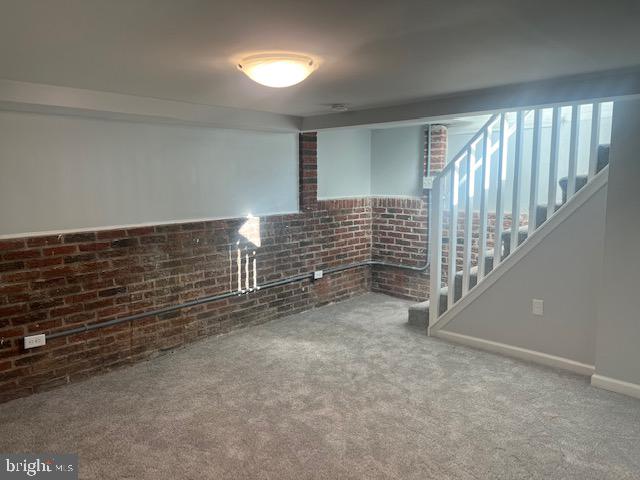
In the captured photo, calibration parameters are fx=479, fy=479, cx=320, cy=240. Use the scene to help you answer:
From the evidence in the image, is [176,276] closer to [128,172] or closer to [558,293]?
[128,172]

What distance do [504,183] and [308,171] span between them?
205cm

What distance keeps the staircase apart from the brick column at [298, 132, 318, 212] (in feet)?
4.57

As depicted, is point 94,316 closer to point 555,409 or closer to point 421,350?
point 421,350

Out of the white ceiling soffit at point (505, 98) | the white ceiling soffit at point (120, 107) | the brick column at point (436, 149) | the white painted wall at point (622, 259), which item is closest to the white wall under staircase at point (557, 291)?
the white painted wall at point (622, 259)

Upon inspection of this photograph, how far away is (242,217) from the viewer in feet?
15.2

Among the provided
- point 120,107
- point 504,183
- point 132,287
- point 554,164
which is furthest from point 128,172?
point 554,164

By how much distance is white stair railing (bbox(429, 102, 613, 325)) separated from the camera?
363 centimetres

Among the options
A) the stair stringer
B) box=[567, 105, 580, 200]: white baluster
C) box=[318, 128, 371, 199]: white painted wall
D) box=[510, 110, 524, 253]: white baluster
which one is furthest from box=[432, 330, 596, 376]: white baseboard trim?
box=[318, 128, 371, 199]: white painted wall

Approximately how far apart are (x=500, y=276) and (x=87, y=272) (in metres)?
3.29

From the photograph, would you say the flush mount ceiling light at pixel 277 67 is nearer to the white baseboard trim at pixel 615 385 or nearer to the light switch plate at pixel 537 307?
the light switch plate at pixel 537 307

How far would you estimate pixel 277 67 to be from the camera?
90.4 inches

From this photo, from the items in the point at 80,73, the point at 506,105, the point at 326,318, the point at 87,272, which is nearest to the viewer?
the point at 80,73

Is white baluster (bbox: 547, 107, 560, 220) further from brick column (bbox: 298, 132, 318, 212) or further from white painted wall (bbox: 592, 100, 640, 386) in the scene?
brick column (bbox: 298, 132, 318, 212)

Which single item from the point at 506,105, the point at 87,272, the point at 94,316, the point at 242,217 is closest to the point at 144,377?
the point at 94,316
